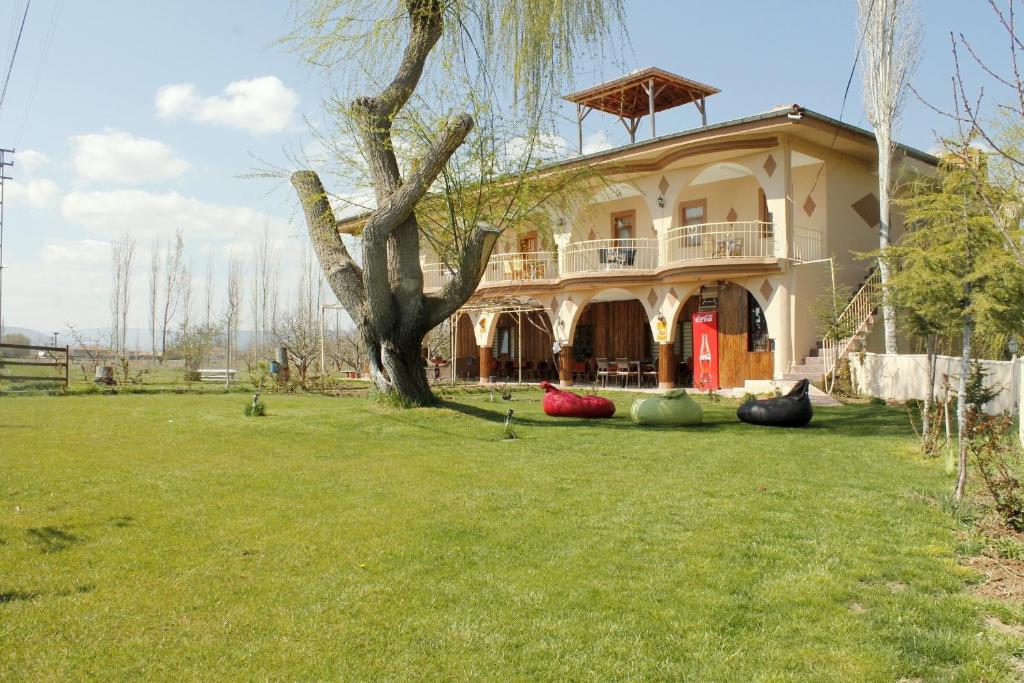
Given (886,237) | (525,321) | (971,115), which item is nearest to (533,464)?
(971,115)

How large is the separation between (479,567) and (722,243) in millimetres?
16420

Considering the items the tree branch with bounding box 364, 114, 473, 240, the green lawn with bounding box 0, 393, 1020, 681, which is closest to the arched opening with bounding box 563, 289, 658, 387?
the tree branch with bounding box 364, 114, 473, 240

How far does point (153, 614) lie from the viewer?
12.8ft

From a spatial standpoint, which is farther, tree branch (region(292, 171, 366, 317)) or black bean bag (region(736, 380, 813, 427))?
tree branch (region(292, 171, 366, 317))

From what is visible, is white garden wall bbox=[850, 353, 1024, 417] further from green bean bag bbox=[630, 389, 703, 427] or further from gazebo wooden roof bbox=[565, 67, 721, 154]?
gazebo wooden roof bbox=[565, 67, 721, 154]

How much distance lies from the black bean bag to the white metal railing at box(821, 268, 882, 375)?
590 centimetres

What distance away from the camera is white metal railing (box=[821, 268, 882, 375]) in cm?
1764

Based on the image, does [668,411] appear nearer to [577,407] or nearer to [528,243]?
[577,407]

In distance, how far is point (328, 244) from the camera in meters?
13.4

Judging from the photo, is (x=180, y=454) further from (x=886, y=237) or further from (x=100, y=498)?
(x=886, y=237)

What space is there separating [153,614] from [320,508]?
227 centimetres

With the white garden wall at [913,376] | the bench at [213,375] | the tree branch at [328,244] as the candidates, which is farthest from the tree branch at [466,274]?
the bench at [213,375]

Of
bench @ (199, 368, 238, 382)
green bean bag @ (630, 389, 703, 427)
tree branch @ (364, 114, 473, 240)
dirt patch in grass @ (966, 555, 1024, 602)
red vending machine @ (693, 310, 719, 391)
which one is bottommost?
dirt patch in grass @ (966, 555, 1024, 602)

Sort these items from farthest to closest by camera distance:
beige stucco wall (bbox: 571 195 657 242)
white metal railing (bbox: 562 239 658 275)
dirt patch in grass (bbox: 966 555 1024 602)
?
beige stucco wall (bbox: 571 195 657 242) < white metal railing (bbox: 562 239 658 275) < dirt patch in grass (bbox: 966 555 1024 602)
